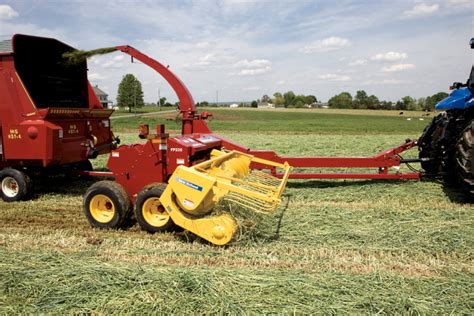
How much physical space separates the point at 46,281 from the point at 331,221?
3.61 metres

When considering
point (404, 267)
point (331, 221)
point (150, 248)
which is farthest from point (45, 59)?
point (404, 267)

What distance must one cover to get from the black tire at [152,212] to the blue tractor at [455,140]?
14.5ft

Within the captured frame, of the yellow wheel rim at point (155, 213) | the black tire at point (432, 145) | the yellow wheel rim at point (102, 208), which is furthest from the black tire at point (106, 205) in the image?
the black tire at point (432, 145)

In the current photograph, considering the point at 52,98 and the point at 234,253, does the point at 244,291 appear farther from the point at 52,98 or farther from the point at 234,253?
the point at 52,98

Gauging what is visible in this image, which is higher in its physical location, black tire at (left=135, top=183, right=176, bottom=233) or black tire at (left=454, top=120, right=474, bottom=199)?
black tire at (left=454, top=120, right=474, bottom=199)

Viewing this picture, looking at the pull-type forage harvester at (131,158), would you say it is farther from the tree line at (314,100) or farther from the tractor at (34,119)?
the tree line at (314,100)

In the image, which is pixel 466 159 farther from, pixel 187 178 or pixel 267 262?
pixel 187 178

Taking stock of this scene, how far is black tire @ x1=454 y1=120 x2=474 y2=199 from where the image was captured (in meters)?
5.45

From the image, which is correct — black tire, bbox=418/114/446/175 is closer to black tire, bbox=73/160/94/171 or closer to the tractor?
the tractor

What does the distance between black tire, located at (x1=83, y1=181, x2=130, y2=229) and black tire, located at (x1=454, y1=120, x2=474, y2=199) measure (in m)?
4.98

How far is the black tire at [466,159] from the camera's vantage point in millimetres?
5445

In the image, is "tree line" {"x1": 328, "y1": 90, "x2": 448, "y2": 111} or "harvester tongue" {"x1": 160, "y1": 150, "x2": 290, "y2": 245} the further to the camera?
"tree line" {"x1": 328, "y1": 90, "x2": 448, "y2": 111}

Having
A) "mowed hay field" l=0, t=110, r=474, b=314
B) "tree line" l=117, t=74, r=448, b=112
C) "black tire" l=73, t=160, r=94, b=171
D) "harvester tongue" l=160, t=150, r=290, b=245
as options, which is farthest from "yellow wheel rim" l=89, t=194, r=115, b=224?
"tree line" l=117, t=74, r=448, b=112

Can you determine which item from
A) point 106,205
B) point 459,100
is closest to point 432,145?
point 459,100
